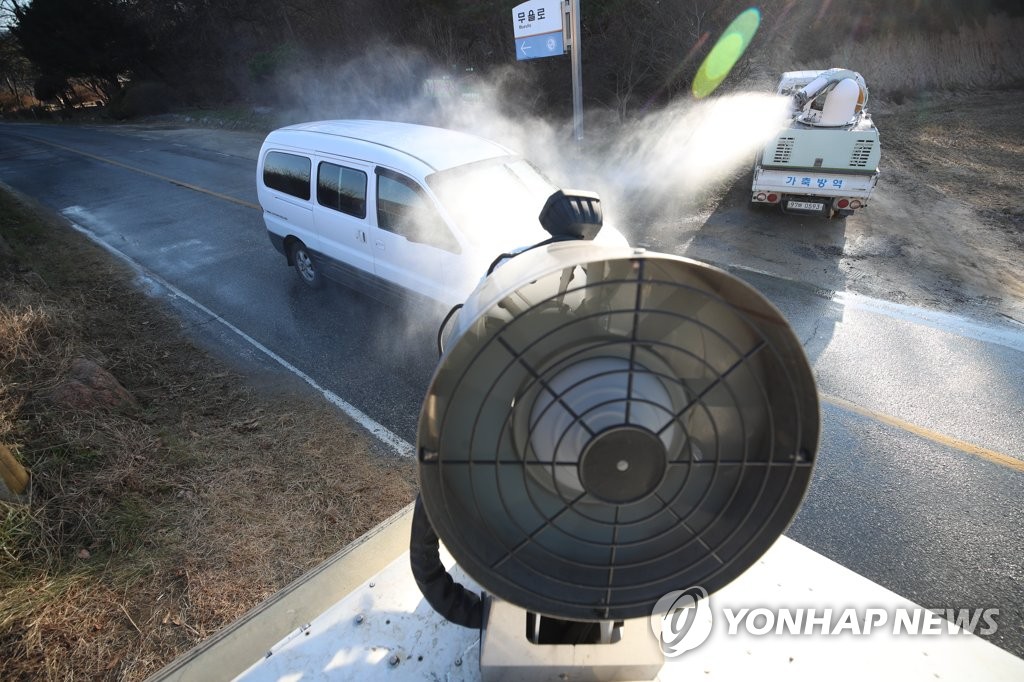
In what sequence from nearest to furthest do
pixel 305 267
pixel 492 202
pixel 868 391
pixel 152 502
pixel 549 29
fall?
pixel 152 502, pixel 868 391, pixel 492 202, pixel 305 267, pixel 549 29

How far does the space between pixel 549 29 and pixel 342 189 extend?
280 inches

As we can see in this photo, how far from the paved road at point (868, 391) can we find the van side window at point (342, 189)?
3.78ft

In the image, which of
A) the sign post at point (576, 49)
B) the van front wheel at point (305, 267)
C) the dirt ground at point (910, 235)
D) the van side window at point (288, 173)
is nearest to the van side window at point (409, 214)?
the van side window at point (288, 173)

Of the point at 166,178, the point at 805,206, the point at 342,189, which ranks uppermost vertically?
the point at 166,178

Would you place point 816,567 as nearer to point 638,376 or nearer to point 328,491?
point 638,376

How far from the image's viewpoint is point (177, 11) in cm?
2975

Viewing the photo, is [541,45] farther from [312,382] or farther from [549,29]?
[312,382]

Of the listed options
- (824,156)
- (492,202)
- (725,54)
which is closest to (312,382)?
(492,202)

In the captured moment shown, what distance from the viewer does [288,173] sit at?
19.4 feet

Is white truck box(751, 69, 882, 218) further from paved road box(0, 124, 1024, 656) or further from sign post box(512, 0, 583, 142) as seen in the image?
sign post box(512, 0, 583, 142)

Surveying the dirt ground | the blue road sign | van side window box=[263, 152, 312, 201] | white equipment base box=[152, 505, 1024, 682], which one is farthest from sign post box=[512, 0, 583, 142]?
white equipment base box=[152, 505, 1024, 682]

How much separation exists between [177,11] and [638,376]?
134ft

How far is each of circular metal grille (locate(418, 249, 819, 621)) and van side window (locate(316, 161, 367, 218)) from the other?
440 cm

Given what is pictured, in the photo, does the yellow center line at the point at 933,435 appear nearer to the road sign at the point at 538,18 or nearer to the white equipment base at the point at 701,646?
the white equipment base at the point at 701,646
